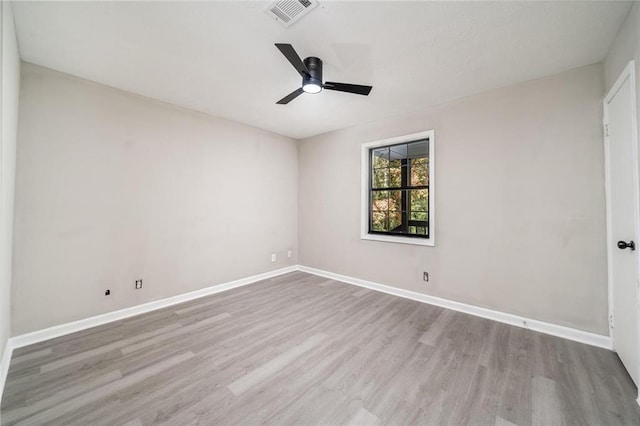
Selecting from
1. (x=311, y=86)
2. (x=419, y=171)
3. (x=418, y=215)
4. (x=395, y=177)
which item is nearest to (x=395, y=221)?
(x=418, y=215)

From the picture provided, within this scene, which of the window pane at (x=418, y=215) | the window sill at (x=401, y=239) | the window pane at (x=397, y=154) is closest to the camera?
the window sill at (x=401, y=239)

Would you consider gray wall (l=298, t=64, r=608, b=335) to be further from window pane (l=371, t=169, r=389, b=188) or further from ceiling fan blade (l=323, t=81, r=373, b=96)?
ceiling fan blade (l=323, t=81, r=373, b=96)

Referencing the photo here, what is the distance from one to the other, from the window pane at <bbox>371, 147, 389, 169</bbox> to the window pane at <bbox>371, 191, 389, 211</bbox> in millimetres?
451

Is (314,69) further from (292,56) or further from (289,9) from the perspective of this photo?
(289,9)

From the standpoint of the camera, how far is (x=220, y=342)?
7.66 feet

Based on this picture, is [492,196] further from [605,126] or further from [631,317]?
[631,317]

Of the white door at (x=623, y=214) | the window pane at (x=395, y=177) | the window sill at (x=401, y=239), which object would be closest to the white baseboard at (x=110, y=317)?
A: the window sill at (x=401, y=239)

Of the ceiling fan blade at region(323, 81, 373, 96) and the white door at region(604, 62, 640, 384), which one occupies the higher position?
the ceiling fan blade at region(323, 81, 373, 96)

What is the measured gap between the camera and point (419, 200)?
3.62 metres

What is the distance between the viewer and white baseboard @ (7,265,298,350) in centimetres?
228

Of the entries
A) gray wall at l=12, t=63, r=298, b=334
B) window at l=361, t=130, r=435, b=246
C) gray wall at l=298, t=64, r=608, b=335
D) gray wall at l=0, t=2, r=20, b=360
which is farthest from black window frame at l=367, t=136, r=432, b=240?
gray wall at l=0, t=2, r=20, b=360

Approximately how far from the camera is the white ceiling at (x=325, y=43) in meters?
1.72

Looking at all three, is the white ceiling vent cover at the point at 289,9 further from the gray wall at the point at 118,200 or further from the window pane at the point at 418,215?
the window pane at the point at 418,215

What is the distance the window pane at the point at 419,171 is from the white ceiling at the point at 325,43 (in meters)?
0.91
